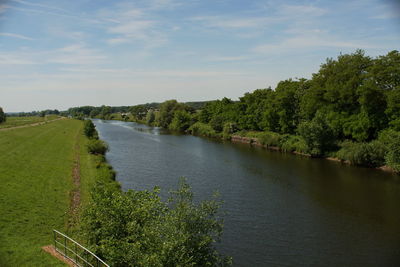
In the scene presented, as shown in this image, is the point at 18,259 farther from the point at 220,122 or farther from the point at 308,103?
the point at 220,122

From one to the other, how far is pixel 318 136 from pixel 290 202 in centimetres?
2642

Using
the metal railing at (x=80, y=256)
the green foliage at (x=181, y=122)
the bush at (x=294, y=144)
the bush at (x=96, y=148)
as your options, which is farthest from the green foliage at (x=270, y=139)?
the metal railing at (x=80, y=256)

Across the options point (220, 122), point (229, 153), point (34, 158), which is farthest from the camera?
point (220, 122)

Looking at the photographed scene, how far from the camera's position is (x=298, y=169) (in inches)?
1806

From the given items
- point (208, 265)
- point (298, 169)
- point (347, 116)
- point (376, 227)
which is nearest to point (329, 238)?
point (376, 227)

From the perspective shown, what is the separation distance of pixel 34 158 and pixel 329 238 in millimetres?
36899

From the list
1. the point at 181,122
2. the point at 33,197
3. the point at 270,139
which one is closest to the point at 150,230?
the point at 33,197

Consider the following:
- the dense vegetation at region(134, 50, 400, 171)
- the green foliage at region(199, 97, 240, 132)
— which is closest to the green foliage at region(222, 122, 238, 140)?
the green foliage at region(199, 97, 240, 132)

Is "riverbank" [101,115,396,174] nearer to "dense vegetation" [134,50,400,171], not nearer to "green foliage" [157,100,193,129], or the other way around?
"dense vegetation" [134,50,400,171]

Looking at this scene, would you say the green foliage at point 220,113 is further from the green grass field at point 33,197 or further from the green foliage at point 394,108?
the green grass field at point 33,197

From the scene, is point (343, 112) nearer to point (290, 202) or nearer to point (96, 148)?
point (290, 202)

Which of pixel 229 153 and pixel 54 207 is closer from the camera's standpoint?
pixel 54 207

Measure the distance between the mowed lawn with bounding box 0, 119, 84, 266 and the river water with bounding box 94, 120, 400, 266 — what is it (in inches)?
300

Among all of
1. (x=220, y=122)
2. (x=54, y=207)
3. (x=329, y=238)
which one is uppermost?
(x=220, y=122)
